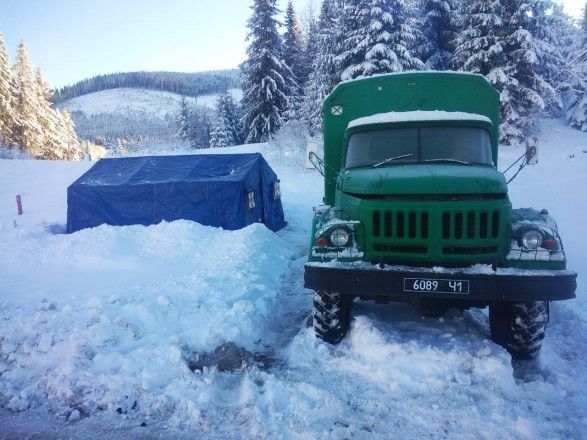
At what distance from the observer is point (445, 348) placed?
432 cm

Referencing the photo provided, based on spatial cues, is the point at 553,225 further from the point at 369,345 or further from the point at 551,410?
the point at 369,345

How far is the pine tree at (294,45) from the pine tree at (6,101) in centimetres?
2511

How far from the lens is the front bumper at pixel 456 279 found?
3.91 m

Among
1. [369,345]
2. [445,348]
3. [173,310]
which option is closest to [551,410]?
[445,348]

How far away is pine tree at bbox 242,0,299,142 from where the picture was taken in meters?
31.9

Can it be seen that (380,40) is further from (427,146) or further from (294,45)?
(427,146)

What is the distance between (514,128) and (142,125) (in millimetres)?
141058

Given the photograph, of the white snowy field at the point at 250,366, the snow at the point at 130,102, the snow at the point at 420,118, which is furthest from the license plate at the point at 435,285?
the snow at the point at 130,102

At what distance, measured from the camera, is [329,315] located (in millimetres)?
4676

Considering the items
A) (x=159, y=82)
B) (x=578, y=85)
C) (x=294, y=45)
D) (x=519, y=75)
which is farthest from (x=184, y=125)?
(x=159, y=82)

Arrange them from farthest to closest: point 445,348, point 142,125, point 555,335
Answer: point 142,125
point 555,335
point 445,348

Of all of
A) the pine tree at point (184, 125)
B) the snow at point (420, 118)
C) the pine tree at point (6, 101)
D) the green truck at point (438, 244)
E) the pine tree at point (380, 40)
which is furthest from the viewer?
the pine tree at point (184, 125)

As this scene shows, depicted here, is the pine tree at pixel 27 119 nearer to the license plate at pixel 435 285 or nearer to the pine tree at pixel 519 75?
the pine tree at pixel 519 75

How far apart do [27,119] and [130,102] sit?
158m
